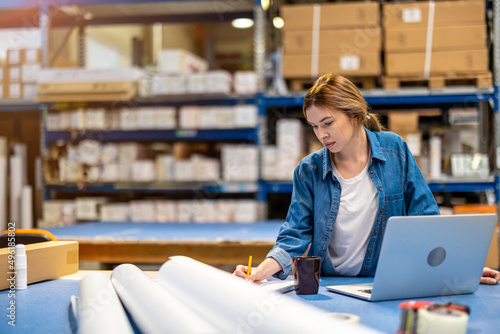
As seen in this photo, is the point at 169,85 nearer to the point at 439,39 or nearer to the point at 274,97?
the point at 274,97

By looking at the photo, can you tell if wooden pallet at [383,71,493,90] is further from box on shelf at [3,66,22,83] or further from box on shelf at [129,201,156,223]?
box on shelf at [3,66,22,83]

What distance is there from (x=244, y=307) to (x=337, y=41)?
3.44 meters

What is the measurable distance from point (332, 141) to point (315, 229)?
1.18 ft

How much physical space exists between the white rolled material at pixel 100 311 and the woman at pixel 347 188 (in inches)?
28.6

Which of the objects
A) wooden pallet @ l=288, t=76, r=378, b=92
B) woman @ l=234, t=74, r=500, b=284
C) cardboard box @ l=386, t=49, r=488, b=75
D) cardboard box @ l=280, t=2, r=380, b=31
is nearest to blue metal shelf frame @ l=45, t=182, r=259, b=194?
wooden pallet @ l=288, t=76, r=378, b=92

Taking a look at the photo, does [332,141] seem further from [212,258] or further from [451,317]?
[212,258]

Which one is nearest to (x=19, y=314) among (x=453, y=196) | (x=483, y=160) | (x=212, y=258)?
(x=212, y=258)

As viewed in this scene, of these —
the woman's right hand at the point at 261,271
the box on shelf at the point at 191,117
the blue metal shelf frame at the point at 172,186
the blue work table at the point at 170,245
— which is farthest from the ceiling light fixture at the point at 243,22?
the woman's right hand at the point at 261,271

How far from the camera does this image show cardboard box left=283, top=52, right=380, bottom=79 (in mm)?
4090

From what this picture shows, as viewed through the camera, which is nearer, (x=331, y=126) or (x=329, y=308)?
(x=329, y=308)

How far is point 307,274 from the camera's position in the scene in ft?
4.95

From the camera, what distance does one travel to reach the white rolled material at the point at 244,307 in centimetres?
92

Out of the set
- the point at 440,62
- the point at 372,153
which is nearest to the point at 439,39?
the point at 440,62

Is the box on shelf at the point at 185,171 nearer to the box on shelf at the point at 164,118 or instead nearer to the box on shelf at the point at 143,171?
the box on shelf at the point at 143,171
